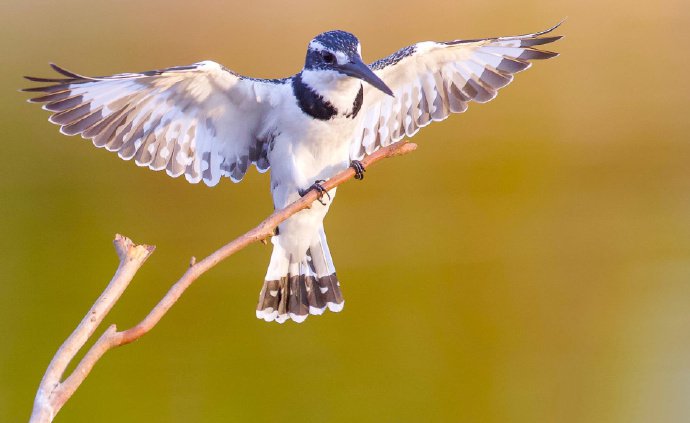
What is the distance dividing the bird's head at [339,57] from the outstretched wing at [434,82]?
0.24 meters

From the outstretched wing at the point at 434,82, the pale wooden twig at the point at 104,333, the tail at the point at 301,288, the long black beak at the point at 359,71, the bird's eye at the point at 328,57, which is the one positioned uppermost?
the outstretched wing at the point at 434,82

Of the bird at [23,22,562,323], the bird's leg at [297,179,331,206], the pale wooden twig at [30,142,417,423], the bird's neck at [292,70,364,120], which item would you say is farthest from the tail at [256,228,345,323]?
the pale wooden twig at [30,142,417,423]

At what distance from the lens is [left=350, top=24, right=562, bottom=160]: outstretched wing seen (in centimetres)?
210

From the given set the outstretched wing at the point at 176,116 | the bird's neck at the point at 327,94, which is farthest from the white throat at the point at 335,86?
the outstretched wing at the point at 176,116

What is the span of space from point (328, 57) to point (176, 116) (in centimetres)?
41

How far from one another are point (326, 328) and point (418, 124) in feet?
5.71

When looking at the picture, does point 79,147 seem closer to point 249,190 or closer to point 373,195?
point 249,190

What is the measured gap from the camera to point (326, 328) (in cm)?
378

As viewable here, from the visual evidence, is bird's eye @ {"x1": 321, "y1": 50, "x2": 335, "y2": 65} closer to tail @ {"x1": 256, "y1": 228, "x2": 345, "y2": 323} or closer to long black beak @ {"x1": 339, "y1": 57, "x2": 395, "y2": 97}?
long black beak @ {"x1": 339, "y1": 57, "x2": 395, "y2": 97}

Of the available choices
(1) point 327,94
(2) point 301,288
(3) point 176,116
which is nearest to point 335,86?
(1) point 327,94

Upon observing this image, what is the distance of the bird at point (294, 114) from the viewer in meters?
1.83

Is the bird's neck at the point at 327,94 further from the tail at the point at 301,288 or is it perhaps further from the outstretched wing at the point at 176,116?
the tail at the point at 301,288

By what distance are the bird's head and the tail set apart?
0.57 meters

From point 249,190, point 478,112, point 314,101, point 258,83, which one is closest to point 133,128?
point 258,83
